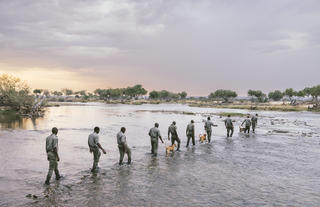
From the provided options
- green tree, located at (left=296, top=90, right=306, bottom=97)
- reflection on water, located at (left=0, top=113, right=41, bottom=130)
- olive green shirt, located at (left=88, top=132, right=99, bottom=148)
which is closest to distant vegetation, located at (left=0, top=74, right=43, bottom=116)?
reflection on water, located at (left=0, top=113, right=41, bottom=130)

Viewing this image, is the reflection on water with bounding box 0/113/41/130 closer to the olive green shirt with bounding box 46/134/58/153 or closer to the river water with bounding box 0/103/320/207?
the river water with bounding box 0/103/320/207

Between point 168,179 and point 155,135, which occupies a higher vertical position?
point 155,135

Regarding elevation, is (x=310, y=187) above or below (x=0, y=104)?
below

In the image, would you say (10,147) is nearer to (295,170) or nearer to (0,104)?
(295,170)

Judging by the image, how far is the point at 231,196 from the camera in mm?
10875

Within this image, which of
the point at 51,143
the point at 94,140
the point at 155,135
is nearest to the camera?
the point at 51,143

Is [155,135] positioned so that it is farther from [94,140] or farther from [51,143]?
[51,143]

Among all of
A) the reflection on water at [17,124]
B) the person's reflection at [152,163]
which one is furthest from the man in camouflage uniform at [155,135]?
the reflection on water at [17,124]

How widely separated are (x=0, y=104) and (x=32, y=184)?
61655mm

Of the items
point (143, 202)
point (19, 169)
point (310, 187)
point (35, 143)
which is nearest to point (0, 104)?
point (35, 143)

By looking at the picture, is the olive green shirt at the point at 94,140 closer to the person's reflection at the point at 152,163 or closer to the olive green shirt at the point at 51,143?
the olive green shirt at the point at 51,143

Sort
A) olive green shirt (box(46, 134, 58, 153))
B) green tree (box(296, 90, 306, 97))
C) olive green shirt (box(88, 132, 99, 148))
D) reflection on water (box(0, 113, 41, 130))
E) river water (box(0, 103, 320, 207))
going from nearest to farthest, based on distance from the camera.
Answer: river water (box(0, 103, 320, 207)), olive green shirt (box(46, 134, 58, 153)), olive green shirt (box(88, 132, 99, 148)), reflection on water (box(0, 113, 41, 130)), green tree (box(296, 90, 306, 97))

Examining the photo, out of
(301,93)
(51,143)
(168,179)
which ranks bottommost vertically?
(168,179)

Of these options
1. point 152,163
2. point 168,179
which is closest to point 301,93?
point 152,163
